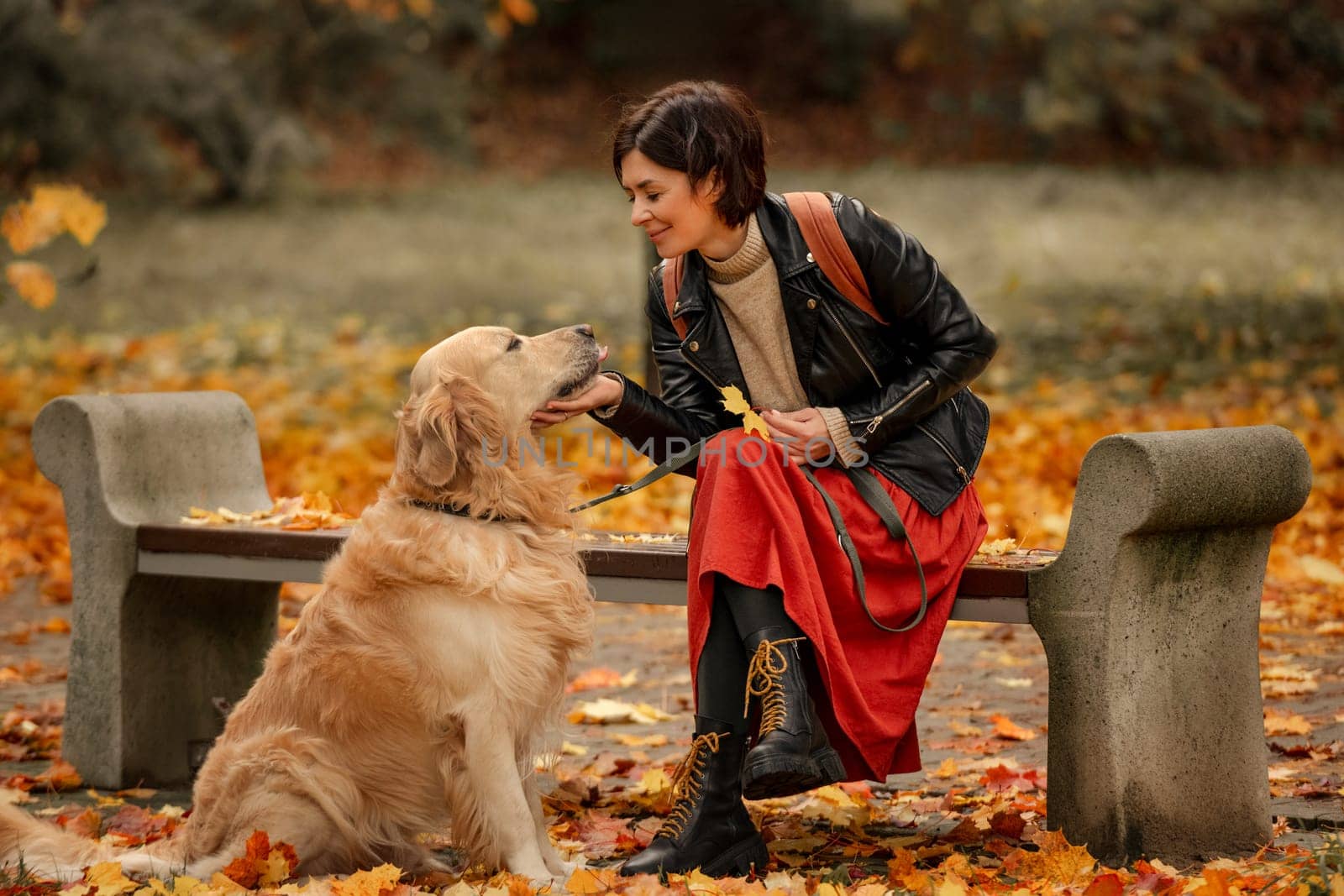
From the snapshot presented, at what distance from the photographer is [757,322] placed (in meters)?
3.75

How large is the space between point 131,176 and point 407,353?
6.14m

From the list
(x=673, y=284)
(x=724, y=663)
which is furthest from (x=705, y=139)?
(x=724, y=663)

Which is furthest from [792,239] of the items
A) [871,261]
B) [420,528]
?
[420,528]

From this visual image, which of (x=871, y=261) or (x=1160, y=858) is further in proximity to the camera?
(x=871, y=261)

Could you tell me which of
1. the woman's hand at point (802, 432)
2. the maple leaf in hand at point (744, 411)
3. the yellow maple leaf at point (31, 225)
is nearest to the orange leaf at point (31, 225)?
the yellow maple leaf at point (31, 225)

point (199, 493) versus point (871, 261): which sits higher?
point (871, 261)

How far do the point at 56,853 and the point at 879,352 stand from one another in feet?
7.47

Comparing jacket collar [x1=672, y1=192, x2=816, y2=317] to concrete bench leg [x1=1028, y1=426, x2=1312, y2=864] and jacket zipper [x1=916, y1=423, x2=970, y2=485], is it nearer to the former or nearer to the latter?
jacket zipper [x1=916, y1=423, x2=970, y2=485]

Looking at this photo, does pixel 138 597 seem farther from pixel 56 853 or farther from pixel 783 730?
pixel 783 730

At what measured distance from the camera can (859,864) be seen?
3.58 m

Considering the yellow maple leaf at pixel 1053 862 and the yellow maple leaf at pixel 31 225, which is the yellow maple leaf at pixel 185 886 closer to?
the yellow maple leaf at pixel 1053 862

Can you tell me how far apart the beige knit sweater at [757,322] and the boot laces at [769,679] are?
651 millimetres

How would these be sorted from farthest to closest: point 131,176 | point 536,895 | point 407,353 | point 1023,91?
point 1023,91
point 131,176
point 407,353
point 536,895

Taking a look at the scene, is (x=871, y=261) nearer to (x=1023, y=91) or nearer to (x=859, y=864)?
(x=859, y=864)
